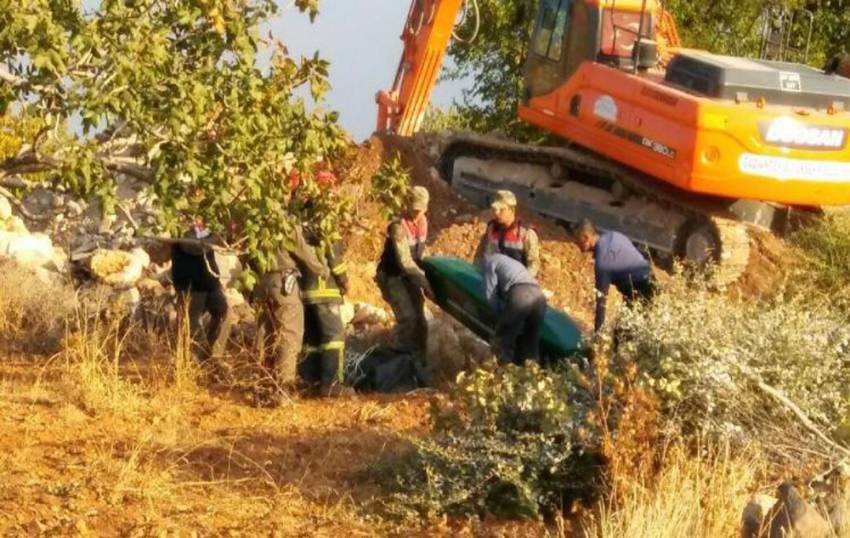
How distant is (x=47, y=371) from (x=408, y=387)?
2.78 meters

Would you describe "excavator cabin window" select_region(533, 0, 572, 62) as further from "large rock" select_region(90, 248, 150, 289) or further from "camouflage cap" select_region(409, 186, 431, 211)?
"camouflage cap" select_region(409, 186, 431, 211)

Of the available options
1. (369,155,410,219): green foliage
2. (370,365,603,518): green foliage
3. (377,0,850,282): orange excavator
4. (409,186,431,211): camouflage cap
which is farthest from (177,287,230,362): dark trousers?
(377,0,850,282): orange excavator

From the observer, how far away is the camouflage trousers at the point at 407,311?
14.8m

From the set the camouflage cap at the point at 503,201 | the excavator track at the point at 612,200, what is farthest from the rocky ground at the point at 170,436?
the excavator track at the point at 612,200

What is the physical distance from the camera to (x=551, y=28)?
21.3m

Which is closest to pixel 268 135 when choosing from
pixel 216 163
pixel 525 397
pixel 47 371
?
pixel 216 163

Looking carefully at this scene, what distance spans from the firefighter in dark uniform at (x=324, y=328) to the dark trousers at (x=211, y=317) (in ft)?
2.42

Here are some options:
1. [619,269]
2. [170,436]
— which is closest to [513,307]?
[619,269]

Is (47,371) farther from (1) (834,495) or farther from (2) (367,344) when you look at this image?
(1) (834,495)

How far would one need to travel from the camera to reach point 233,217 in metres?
9.90

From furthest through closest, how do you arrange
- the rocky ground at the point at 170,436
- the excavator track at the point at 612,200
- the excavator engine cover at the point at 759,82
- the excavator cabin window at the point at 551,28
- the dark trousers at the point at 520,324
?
1. the excavator cabin window at the point at 551,28
2. the excavator track at the point at 612,200
3. the excavator engine cover at the point at 759,82
4. the dark trousers at the point at 520,324
5. the rocky ground at the point at 170,436

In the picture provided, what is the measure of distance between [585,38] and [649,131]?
198 centimetres

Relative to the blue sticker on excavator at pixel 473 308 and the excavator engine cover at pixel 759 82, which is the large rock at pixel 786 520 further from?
the excavator engine cover at pixel 759 82

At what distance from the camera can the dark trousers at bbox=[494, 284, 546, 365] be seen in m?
13.4
